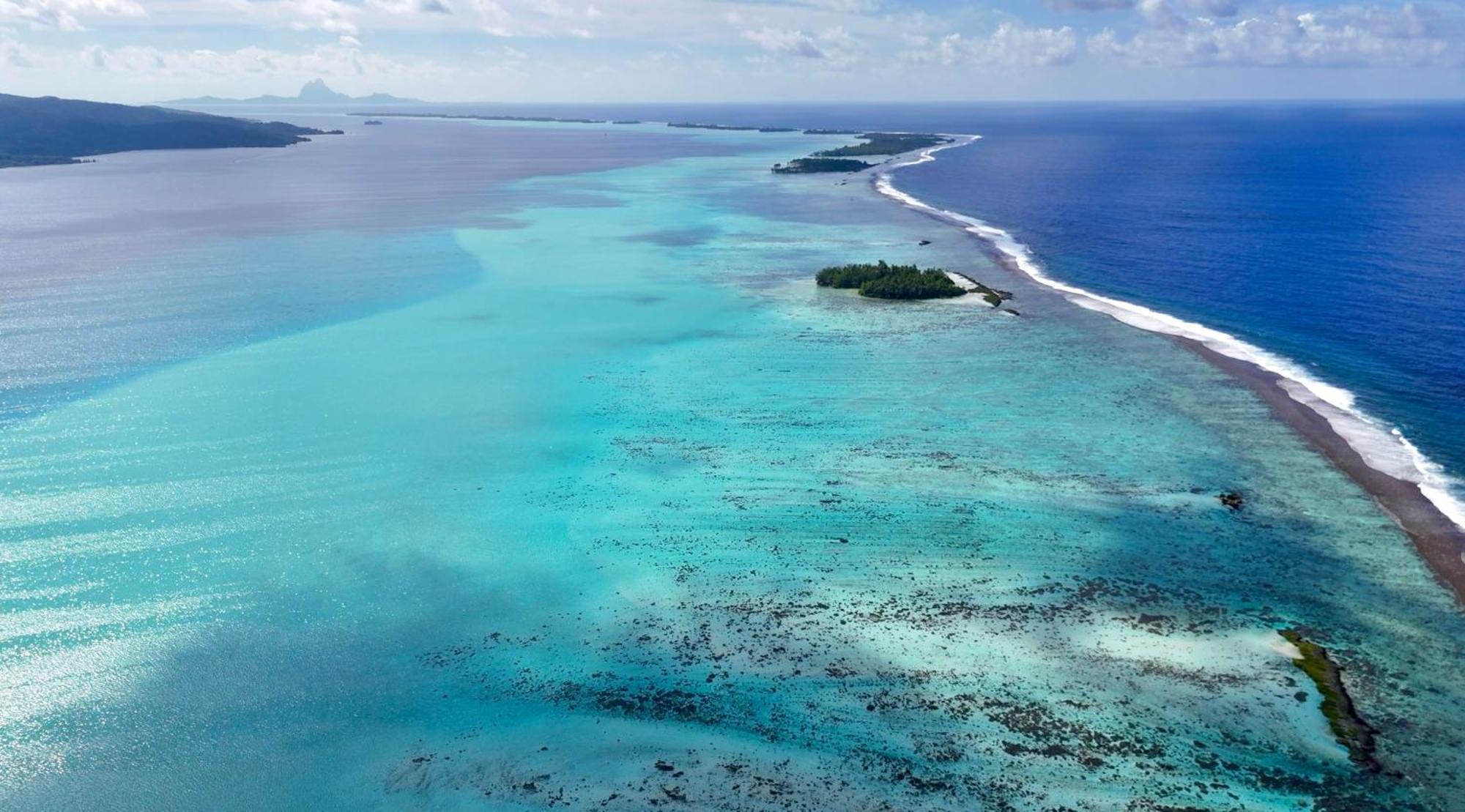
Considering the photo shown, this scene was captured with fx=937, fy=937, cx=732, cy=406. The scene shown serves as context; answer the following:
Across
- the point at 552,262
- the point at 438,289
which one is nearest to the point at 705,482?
the point at 438,289

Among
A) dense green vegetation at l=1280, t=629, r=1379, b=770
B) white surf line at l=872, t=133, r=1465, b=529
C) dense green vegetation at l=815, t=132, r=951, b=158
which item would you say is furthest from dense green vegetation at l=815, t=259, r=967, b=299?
dense green vegetation at l=815, t=132, r=951, b=158

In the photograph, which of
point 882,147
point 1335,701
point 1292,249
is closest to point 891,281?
point 1292,249

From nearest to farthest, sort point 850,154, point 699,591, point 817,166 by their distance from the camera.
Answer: point 699,591
point 817,166
point 850,154

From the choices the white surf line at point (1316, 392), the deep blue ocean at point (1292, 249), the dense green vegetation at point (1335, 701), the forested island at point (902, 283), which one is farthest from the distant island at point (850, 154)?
the dense green vegetation at point (1335, 701)

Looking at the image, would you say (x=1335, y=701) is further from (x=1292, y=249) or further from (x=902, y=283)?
(x=1292, y=249)

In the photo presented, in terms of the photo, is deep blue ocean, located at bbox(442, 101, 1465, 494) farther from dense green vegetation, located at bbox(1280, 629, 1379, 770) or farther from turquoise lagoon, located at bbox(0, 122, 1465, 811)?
dense green vegetation, located at bbox(1280, 629, 1379, 770)

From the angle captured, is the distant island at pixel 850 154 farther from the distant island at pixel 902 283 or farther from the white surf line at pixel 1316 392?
the distant island at pixel 902 283
